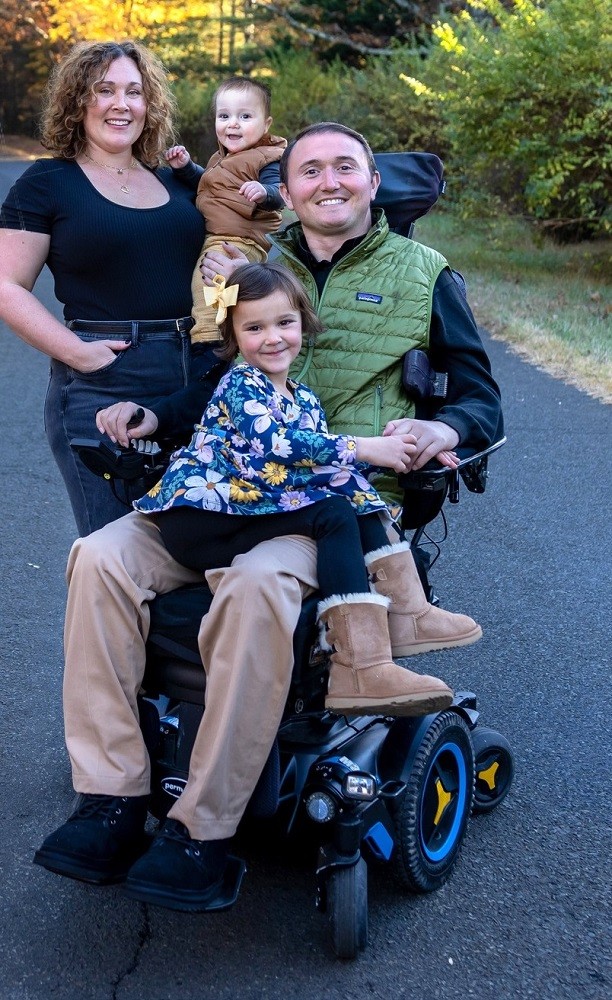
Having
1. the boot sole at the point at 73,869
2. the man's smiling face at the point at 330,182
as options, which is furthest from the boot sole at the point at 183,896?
the man's smiling face at the point at 330,182

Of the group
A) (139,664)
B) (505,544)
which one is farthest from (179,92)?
(139,664)

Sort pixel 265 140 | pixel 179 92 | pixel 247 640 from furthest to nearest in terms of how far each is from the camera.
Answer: pixel 179 92
pixel 265 140
pixel 247 640

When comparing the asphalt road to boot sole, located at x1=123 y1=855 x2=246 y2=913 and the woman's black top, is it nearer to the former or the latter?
boot sole, located at x1=123 y1=855 x2=246 y2=913

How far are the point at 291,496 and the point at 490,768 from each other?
111 cm

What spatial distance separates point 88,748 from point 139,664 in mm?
241

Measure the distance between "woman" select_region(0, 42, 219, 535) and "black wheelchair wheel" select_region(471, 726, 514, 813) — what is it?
4.42 feet

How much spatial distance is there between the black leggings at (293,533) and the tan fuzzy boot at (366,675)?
50 millimetres

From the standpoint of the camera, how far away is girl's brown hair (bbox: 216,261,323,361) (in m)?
3.17

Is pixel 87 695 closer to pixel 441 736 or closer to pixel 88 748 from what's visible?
pixel 88 748

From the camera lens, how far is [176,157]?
13.3 feet

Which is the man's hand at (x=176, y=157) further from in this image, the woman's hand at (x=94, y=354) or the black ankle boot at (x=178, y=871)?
the black ankle boot at (x=178, y=871)

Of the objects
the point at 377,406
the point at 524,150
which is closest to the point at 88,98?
the point at 377,406

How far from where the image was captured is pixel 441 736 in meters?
3.14

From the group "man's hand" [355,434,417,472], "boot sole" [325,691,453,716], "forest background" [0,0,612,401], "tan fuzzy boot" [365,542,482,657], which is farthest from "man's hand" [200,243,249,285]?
"forest background" [0,0,612,401]
